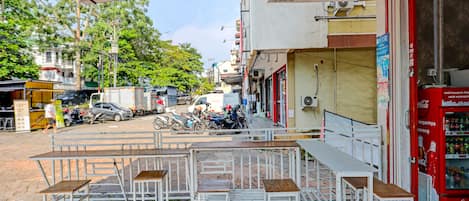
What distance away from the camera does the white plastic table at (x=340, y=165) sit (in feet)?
8.07

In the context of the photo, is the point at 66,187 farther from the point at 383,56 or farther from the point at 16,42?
the point at 16,42

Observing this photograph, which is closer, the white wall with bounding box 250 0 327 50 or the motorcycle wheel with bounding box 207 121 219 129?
the white wall with bounding box 250 0 327 50

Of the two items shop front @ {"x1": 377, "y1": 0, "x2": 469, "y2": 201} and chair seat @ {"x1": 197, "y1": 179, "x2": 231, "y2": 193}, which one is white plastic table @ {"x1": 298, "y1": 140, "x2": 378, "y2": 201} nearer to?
shop front @ {"x1": 377, "y1": 0, "x2": 469, "y2": 201}

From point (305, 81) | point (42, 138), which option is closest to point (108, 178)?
point (305, 81)

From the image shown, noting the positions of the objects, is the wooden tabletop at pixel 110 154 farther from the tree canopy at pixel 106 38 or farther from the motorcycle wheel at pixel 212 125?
the tree canopy at pixel 106 38

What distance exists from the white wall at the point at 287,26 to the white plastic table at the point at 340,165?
10.6 feet

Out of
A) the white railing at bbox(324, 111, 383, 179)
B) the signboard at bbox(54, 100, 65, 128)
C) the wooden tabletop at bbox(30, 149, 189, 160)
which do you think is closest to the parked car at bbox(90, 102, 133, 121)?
the signboard at bbox(54, 100, 65, 128)

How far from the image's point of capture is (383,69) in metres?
3.87

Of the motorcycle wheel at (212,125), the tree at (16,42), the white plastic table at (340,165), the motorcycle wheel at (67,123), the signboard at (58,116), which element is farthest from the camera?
the tree at (16,42)

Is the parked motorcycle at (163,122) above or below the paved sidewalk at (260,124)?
below

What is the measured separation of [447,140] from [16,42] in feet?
68.7

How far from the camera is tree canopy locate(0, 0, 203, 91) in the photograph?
2136 centimetres

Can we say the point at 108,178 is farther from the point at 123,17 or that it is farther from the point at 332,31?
the point at 123,17

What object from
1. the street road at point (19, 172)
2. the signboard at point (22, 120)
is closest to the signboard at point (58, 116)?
the signboard at point (22, 120)
